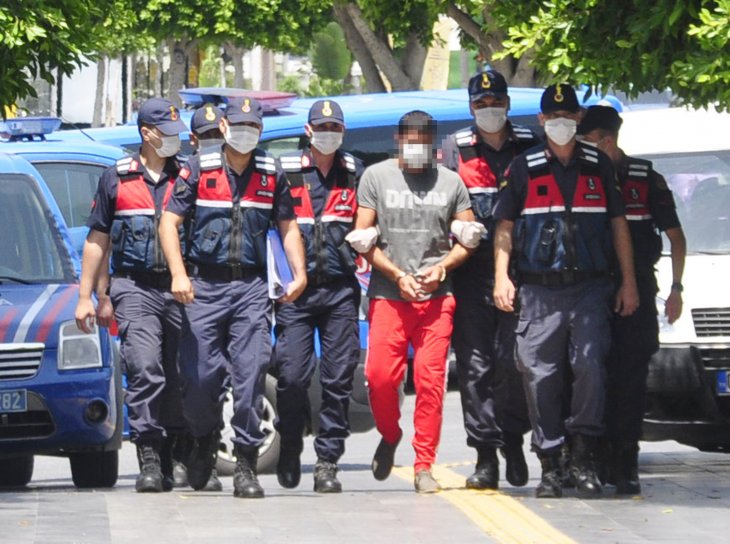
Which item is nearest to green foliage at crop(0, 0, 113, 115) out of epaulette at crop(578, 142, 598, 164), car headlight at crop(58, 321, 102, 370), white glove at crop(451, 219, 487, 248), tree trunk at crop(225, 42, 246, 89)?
car headlight at crop(58, 321, 102, 370)

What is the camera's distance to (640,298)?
9203mm

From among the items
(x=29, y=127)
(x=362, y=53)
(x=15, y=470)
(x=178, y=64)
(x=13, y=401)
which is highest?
(x=178, y=64)

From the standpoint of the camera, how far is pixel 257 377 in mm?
9000

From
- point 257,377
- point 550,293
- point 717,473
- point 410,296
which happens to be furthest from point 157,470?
point 717,473

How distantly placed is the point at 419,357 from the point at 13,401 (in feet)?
6.62

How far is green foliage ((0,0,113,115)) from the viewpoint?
30.6 feet

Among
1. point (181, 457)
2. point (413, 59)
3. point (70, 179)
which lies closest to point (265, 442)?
point (181, 457)

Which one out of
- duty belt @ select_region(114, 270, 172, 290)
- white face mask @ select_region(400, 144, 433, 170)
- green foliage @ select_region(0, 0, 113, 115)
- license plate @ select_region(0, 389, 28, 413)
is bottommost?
license plate @ select_region(0, 389, 28, 413)

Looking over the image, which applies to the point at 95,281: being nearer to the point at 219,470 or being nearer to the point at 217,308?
the point at 217,308

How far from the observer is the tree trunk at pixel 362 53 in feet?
98.9

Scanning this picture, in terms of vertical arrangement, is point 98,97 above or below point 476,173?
above

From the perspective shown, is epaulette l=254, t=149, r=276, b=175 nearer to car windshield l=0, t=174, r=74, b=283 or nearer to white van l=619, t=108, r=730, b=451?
car windshield l=0, t=174, r=74, b=283

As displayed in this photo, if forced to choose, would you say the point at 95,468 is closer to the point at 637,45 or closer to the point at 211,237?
the point at 211,237

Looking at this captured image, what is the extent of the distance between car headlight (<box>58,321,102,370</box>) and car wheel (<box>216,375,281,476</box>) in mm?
1307
